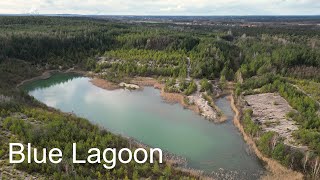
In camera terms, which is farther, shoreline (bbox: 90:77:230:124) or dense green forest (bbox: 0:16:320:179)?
shoreline (bbox: 90:77:230:124)

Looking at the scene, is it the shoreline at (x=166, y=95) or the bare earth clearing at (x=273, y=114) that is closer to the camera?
the bare earth clearing at (x=273, y=114)

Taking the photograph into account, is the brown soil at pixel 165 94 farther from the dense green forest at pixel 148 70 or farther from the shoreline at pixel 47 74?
the shoreline at pixel 47 74

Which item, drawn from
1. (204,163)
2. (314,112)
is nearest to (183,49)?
(314,112)

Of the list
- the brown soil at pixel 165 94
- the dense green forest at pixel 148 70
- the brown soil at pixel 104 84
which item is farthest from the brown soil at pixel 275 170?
the brown soil at pixel 104 84

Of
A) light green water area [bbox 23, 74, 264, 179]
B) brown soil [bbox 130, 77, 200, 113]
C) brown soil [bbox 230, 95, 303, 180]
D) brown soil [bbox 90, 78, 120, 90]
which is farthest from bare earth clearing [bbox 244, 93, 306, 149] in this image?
brown soil [bbox 90, 78, 120, 90]

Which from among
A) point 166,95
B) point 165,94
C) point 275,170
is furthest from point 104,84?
point 275,170

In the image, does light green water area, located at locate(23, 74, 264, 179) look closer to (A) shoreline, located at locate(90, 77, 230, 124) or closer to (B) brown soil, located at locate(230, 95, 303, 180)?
(B) brown soil, located at locate(230, 95, 303, 180)
